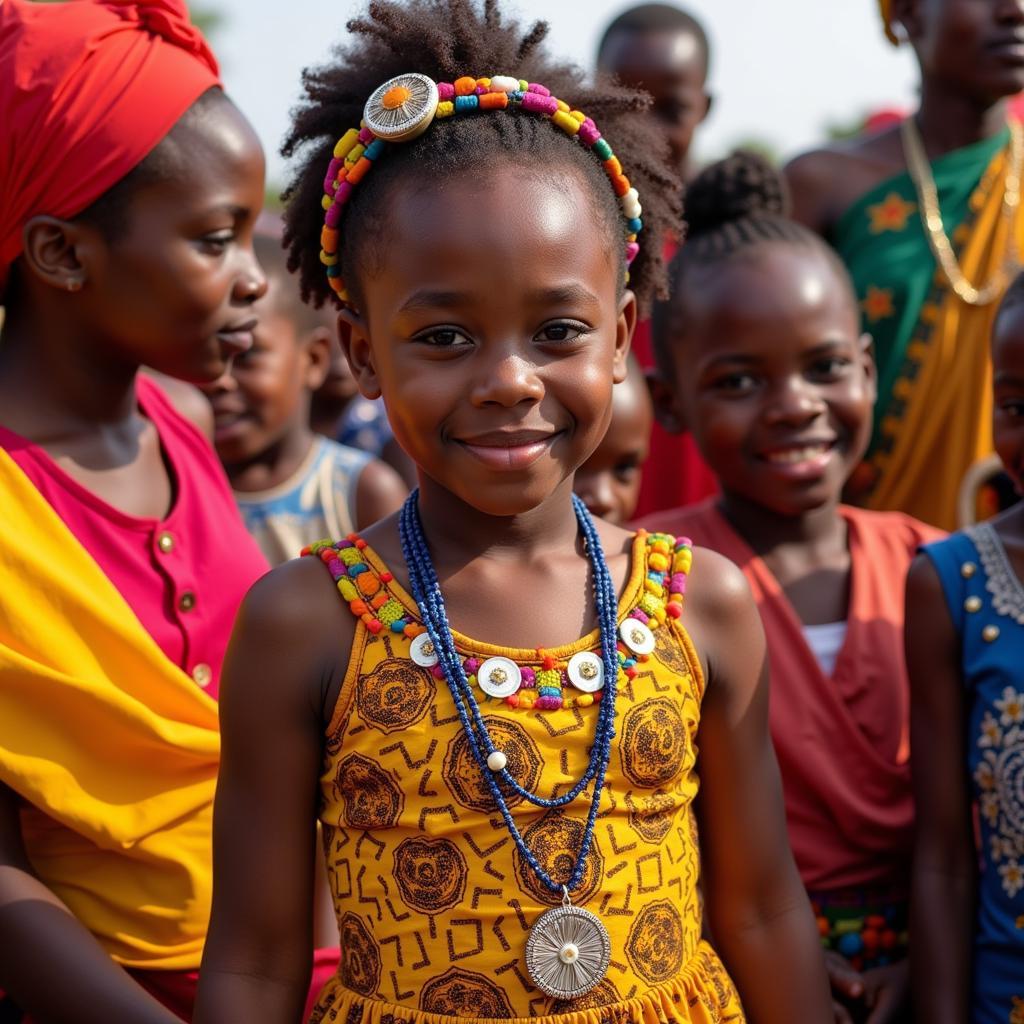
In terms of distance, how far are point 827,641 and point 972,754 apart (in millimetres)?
536

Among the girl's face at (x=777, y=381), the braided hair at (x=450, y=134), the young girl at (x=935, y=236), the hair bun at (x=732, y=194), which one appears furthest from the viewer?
the young girl at (x=935, y=236)

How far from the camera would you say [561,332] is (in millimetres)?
1939

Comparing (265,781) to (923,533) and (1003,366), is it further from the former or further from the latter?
(923,533)

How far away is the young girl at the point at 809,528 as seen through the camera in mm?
2824

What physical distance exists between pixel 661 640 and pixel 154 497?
3.68 feet

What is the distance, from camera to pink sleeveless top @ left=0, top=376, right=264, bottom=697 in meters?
2.46

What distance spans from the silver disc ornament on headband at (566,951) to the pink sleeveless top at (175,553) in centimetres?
92

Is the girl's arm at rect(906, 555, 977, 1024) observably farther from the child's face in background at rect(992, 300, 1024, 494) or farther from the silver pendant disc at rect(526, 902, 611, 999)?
the silver pendant disc at rect(526, 902, 611, 999)

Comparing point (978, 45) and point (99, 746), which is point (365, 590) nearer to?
point (99, 746)

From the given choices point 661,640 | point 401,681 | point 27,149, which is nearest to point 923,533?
point 661,640

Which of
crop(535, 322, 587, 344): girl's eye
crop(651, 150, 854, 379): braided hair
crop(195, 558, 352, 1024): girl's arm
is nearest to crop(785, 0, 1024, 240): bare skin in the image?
crop(651, 150, 854, 379): braided hair

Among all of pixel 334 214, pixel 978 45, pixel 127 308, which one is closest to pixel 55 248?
pixel 127 308

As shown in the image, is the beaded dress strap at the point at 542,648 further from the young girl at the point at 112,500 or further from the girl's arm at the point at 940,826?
the girl's arm at the point at 940,826

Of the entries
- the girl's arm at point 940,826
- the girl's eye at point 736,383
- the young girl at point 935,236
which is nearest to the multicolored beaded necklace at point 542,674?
the girl's arm at point 940,826
